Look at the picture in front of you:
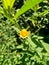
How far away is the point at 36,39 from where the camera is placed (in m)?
1.90

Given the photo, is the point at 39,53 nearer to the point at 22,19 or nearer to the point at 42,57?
the point at 42,57

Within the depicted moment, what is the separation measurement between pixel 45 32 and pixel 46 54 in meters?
0.49

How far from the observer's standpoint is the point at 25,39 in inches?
75.0

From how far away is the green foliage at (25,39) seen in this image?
1836 millimetres

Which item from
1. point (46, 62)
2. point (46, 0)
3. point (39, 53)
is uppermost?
point (46, 0)

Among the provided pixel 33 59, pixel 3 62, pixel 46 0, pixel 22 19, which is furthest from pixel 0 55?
pixel 46 0

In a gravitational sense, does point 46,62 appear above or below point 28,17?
below

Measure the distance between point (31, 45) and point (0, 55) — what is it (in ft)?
1.22

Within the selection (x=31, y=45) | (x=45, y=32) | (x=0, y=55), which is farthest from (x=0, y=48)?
(x=45, y=32)

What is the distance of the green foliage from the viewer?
1.84 m

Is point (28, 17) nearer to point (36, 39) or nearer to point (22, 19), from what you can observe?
point (22, 19)

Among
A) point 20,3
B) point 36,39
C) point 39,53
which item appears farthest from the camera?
point 20,3

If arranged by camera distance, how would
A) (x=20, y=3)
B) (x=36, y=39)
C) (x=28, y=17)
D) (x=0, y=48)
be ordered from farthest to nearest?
(x=20, y=3) → (x=28, y=17) → (x=0, y=48) → (x=36, y=39)

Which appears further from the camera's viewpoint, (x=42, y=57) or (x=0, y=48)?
(x=0, y=48)
